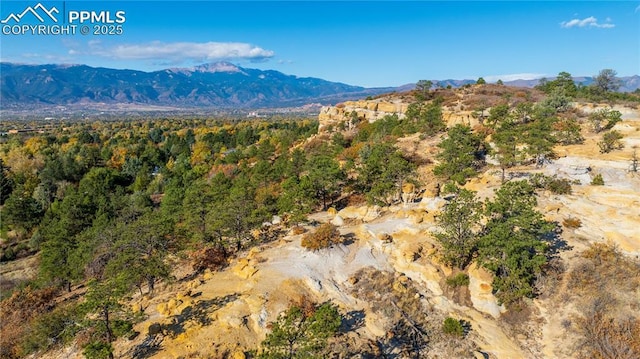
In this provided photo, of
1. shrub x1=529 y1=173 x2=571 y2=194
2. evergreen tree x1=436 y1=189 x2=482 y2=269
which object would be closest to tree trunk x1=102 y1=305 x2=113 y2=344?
evergreen tree x1=436 y1=189 x2=482 y2=269

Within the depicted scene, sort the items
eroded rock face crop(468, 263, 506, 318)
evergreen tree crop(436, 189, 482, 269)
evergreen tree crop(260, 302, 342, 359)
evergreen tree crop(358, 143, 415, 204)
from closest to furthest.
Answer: evergreen tree crop(260, 302, 342, 359) → eroded rock face crop(468, 263, 506, 318) → evergreen tree crop(436, 189, 482, 269) → evergreen tree crop(358, 143, 415, 204)

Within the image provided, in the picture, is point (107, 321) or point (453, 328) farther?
point (453, 328)

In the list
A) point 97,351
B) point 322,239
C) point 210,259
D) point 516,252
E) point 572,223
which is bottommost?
point 210,259

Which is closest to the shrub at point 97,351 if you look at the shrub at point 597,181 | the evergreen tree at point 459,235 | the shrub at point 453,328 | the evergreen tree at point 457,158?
the shrub at point 453,328

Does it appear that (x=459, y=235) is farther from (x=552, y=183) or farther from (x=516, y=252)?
(x=552, y=183)

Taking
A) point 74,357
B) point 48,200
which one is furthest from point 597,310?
point 48,200

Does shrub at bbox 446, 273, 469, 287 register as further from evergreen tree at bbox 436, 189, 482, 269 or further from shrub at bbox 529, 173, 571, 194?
shrub at bbox 529, 173, 571, 194

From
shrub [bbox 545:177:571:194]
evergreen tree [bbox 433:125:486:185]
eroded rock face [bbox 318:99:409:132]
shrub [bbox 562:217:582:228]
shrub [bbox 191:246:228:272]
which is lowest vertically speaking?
shrub [bbox 191:246:228:272]

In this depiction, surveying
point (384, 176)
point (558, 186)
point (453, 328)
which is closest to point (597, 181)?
point (558, 186)
